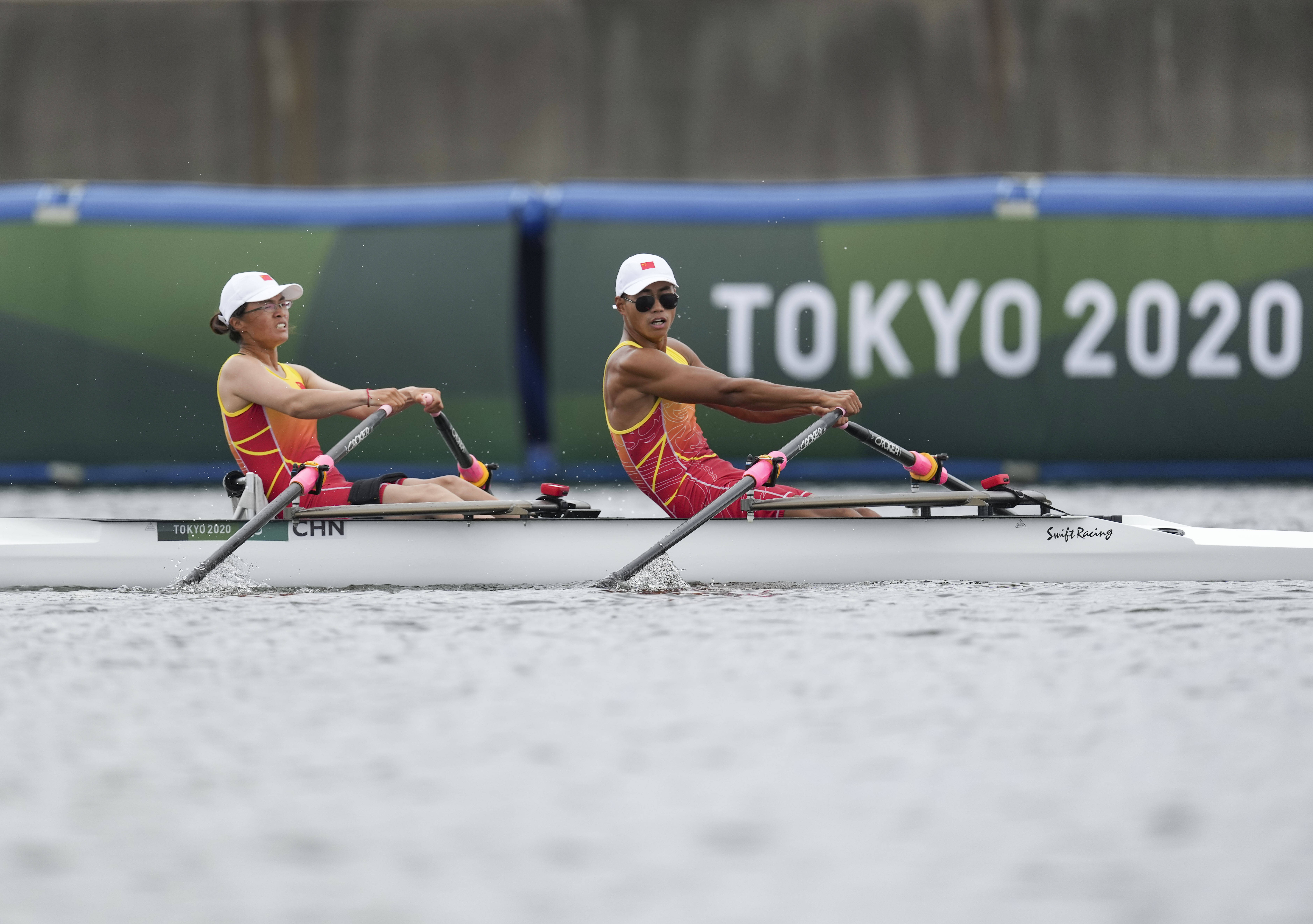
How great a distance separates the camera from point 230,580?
7.12 metres

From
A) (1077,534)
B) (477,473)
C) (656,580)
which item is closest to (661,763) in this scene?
(656,580)

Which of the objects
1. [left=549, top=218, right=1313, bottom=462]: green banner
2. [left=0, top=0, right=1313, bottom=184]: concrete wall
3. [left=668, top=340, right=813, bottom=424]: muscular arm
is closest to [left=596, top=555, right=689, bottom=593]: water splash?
[left=668, top=340, right=813, bottom=424]: muscular arm

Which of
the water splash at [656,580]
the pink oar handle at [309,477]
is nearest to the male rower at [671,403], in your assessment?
the water splash at [656,580]

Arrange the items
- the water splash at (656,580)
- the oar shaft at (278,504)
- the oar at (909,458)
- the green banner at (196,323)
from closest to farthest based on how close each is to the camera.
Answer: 1. the oar shaft at (278,504)
2. the water splash at (656,580)
3. the oar at (909,458)
4. the green banner at (196,323)

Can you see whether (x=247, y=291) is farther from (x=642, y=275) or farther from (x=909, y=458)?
(x=909, y=458)

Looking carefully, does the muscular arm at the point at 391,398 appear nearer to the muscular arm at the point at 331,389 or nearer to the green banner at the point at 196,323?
the muscular arm at the point at 331,389

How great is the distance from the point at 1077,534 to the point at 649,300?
1.92m

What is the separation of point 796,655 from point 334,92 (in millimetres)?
12176

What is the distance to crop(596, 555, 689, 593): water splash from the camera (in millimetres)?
7000

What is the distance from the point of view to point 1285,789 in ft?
12.7

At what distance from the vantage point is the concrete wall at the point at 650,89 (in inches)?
642

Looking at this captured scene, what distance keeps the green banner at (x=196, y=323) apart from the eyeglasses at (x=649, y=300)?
449 cm

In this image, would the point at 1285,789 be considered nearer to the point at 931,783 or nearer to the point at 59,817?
the point at 931,783

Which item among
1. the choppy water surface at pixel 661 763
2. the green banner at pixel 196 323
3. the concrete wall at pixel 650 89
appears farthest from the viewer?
the concrete wall at pixel 650 89
